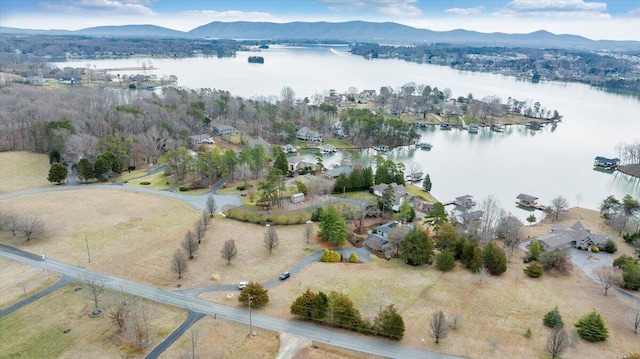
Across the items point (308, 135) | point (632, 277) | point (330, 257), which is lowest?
point (330, 257)

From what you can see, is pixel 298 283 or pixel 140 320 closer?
pixel 140 320

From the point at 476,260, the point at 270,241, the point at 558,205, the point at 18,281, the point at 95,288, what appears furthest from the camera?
the point at 558,205

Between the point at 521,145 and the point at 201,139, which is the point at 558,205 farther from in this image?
the point at 201,139

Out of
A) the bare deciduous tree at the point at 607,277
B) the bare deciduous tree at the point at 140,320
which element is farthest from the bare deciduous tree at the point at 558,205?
the bare deciduous tree at the point at 140,320

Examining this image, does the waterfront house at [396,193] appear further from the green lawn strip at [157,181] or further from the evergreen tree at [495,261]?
the green lawn strip at [157,181]

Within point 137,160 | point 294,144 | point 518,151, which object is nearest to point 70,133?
point 137,160

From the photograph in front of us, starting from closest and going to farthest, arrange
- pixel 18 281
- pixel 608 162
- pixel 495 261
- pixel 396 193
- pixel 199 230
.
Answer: pixel 18 281 → pixel 495 261 → pixel 199 230 → pixel 396 193 → pixel 608 162

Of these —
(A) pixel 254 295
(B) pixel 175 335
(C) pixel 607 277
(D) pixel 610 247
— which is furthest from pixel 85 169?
(D) pixel 610 247

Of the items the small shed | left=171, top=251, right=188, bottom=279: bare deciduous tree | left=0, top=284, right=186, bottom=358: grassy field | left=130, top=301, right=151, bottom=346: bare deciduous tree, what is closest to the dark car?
left=171, top=251, right=188, bottom=279: bare deciduous tree
